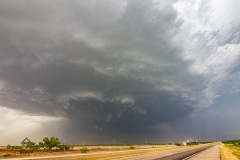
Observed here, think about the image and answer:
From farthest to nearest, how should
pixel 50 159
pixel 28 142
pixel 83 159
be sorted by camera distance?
pixel 28 142 → pixel 83 159 → pixel 50 159

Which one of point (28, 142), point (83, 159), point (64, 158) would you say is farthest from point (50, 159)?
point (28, 142)

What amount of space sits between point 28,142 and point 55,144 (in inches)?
354

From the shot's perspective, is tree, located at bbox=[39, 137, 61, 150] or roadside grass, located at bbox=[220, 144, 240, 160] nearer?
roadside grass, located at bbox=[220, 144, 240, 160]

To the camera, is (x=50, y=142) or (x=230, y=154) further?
(x=50, y=142)

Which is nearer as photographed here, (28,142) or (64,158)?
(64,158)

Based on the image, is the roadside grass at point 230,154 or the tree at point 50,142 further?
the tree at point 50,142

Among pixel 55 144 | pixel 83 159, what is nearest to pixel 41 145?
pixel 55 144

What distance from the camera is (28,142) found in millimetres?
84250

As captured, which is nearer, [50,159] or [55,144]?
[50,159]

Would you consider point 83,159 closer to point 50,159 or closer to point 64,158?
point 64,158

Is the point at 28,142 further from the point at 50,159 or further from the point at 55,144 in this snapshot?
the point at 50,159

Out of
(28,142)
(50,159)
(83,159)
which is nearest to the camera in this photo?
(50,159)

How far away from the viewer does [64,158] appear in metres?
33.0

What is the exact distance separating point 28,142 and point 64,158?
5720 centimetres
